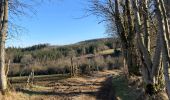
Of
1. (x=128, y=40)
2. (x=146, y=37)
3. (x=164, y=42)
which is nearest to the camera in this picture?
(x=164, y=42)

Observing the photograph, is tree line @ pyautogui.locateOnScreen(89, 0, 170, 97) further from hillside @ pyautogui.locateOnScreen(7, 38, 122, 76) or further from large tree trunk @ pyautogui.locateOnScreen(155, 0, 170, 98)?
hillside @ pyautogui.locateOnScreen(7, 38, 122, 76)

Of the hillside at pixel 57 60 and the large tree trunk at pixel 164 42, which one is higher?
the hillside at pixel 57 60

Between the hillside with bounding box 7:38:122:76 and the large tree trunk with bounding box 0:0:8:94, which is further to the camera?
the hillside with bounding box 7:38:122:76

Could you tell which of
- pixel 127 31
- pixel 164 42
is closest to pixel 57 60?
pixel 127 31

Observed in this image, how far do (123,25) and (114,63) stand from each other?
70.0 meters

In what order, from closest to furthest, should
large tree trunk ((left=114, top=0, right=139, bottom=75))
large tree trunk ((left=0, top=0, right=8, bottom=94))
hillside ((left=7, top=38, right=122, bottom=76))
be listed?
large tree trunk ((left=0, top=0, right=8, bottom=94)) < large tree trunk ((left=114, top=0, right=139, bottom=75)) < hillside ((left=7, top=38, right=122, bottom=76))

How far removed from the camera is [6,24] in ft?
73.2

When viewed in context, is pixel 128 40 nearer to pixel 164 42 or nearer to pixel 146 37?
pixel 146 37

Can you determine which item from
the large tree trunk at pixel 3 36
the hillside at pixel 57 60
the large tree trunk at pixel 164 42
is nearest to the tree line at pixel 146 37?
the large tree trunk at pixel 164 42

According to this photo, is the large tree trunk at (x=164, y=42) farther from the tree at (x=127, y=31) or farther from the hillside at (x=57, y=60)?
the hillside at (x=57, y=60)

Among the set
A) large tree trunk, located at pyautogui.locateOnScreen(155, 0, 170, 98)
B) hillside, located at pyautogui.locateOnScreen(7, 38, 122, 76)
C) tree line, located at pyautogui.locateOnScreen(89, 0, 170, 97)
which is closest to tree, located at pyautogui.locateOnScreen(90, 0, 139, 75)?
tree line, located at pyautogui.locateOnScreen(89, 0, 170, 97)

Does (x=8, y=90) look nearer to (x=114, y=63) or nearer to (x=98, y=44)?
(x=114, y=63)

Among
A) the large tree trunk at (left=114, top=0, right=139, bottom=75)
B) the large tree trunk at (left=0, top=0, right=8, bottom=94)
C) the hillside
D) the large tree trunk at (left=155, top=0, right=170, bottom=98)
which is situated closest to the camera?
the large tree trunk at (left=155, top=0, right=170, bottom=98)

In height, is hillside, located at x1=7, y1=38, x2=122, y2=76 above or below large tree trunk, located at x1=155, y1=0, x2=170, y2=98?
above
